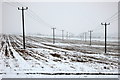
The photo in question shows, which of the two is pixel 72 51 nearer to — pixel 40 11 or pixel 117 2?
pixel 40 11

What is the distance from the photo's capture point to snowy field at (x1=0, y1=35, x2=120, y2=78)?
5.45 meters

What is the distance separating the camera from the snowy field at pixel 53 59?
5453mm

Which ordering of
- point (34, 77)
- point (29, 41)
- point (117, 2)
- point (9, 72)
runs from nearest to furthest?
point (34, 77), point (9, 72), point (117, 2), point (29, 41)

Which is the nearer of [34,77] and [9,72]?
[34,77]

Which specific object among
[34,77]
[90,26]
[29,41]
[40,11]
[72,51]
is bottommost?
[34,77]

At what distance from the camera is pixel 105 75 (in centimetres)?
531

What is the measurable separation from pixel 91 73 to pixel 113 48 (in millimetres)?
2035

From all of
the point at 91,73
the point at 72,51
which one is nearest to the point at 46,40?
the point at 72,51

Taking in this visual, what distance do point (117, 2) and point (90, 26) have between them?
148cm

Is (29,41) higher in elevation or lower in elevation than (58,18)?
lower

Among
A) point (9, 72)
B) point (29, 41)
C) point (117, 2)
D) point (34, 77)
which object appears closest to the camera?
point (34, 77)

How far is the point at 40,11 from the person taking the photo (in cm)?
669

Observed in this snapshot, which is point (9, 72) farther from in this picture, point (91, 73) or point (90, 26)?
point (90, 26)

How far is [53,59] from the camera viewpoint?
6160 millimetres
